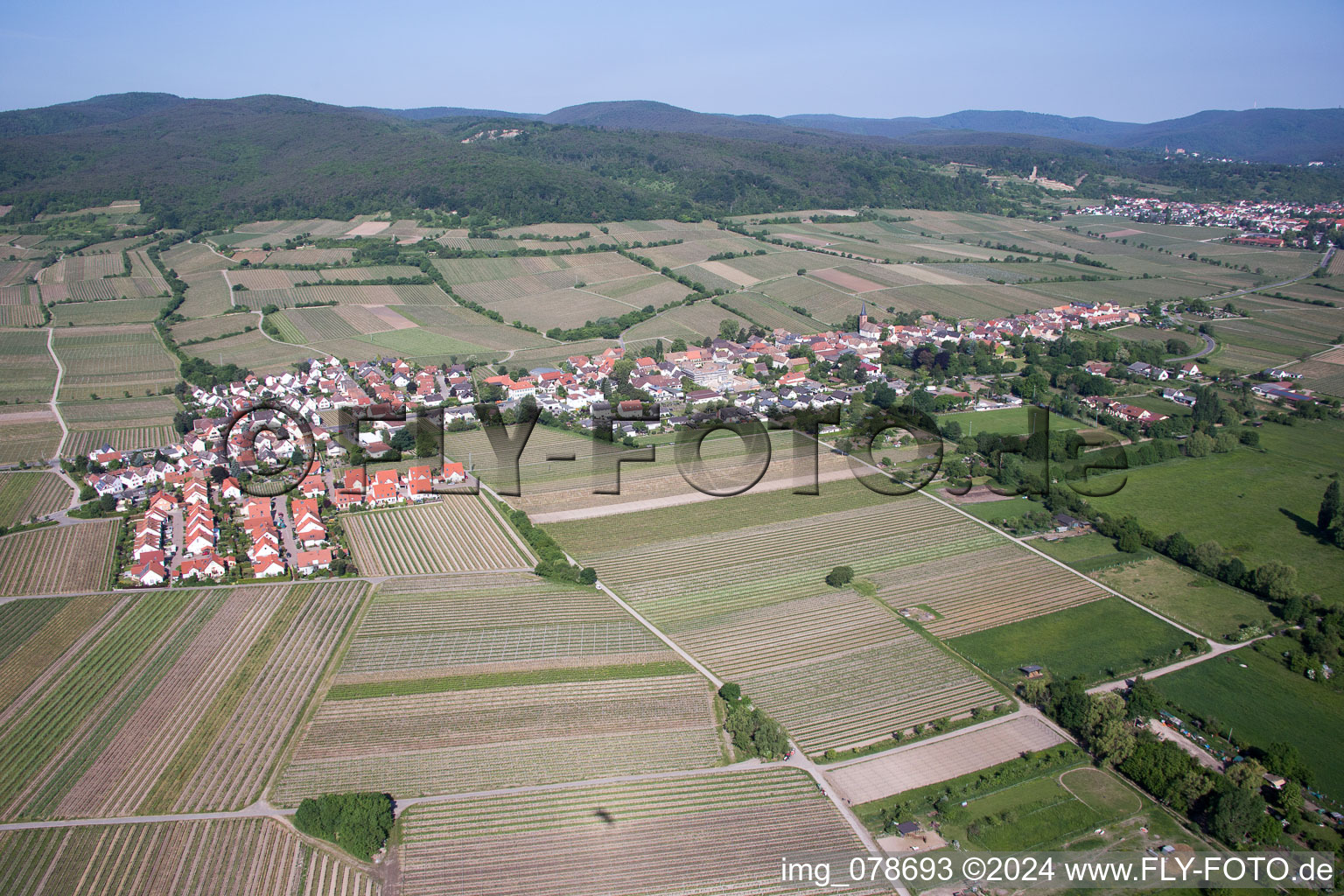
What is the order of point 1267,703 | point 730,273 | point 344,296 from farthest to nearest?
1. point 730,273
2. point 344,296
3. point 1267,703

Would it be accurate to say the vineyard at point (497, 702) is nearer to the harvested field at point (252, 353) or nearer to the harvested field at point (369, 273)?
the harvested field at point (252, 353)

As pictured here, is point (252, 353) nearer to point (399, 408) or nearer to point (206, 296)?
point (206, 296)

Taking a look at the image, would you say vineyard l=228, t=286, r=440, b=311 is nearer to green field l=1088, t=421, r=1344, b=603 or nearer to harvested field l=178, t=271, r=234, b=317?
harvested field l=178, t=271, r=234, b=317

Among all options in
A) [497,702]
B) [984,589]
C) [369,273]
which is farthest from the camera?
[369,273]

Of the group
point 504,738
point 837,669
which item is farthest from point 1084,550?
point 504,738

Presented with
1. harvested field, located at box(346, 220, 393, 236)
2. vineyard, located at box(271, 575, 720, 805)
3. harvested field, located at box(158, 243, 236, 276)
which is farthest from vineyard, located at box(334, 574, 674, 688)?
harvested field, located at box(346, 220, 393, 236)

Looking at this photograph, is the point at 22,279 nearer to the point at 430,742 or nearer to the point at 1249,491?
the point at 430,742

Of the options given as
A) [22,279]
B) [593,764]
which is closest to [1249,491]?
[593,764]

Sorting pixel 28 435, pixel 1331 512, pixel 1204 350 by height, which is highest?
pixel 1204 350
